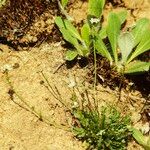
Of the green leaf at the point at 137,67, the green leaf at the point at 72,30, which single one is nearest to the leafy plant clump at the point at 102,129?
the green leaf at the point at 137,67

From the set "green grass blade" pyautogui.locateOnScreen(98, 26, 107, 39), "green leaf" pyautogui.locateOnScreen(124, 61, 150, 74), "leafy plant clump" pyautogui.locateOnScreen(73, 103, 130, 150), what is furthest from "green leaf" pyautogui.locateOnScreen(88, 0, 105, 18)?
"leafy plant clump" pyautogui.locateOnScreen(73, 103, 130, 150)

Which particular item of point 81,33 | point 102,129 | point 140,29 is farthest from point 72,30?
point 102,129

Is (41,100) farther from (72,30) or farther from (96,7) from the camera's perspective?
(96,7)

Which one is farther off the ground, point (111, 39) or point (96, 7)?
point (96, 7)

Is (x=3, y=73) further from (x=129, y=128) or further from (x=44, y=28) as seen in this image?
(x=129, y=128)

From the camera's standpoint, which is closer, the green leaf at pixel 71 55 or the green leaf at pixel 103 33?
the green leaf at pixel 71 55

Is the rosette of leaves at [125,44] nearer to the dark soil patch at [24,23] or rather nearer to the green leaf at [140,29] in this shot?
the green leaf at [140,29]

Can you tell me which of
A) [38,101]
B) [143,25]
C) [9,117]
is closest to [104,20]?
[143,25]
